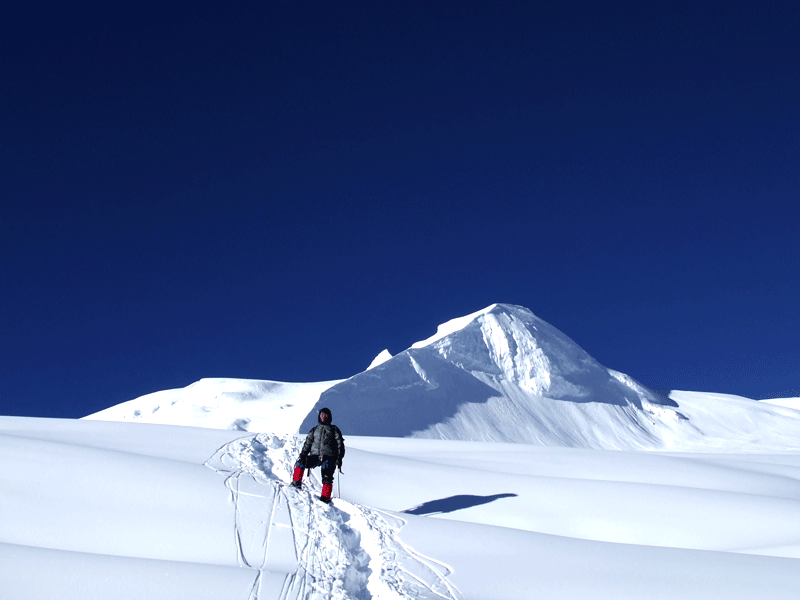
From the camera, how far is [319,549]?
6500mm

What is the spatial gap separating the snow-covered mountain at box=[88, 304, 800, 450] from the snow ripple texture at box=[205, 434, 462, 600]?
44.4m

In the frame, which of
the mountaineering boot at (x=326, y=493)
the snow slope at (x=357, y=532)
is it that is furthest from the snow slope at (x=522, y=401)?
the mountaineering boot at (x=326, y=493)

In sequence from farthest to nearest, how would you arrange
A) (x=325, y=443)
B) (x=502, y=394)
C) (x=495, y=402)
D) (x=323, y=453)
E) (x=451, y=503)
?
1. (x=502, y=394)
2. (x=495, y=402)
3. (x=451, y=503)
4. (x=325, y=443)
5. (x=323, y=453)

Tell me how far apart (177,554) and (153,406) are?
220ft

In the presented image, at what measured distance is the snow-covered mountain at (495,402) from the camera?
5962 cm

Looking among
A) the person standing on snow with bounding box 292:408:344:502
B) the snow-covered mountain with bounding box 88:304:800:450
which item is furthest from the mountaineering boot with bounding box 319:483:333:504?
the snow-covered mountain with bounding box 88:304:800:450

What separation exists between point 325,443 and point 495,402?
59820 mm

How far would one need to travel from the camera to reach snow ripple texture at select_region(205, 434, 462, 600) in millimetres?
5574

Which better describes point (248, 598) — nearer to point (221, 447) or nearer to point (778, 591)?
point (778, 591)

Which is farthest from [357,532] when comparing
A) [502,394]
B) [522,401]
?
[522,401]

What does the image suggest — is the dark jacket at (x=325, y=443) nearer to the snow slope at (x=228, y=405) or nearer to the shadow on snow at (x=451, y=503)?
the shadow on snow at (x=451, y=503)

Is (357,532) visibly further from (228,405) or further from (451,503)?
(228,405)

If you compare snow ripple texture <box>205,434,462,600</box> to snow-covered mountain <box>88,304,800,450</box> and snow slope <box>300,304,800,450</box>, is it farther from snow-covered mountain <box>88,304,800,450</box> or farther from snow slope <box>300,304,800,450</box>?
snow slope <box>300,304,800,450</box>

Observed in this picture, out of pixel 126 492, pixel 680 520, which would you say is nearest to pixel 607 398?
pixel 680 520
